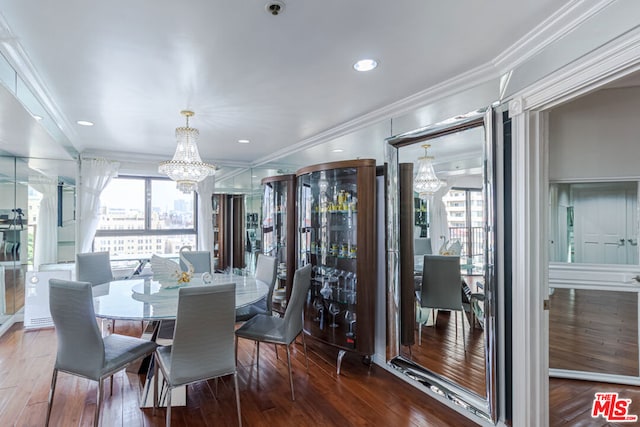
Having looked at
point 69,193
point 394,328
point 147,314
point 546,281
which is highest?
point 69,193

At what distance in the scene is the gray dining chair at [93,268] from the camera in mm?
3621

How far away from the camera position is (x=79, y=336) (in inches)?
79.6

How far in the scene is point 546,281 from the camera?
1.92 meters

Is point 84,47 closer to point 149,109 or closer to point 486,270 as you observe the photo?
point 149,109

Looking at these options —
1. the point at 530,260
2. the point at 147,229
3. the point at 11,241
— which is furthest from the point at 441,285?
the point at 147,229

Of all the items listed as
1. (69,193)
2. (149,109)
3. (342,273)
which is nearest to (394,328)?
(342,273)

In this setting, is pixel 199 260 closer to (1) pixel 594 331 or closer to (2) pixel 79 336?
(2) pixel 79 336

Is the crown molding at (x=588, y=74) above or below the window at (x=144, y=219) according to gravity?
above

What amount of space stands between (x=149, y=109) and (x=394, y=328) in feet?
9.67

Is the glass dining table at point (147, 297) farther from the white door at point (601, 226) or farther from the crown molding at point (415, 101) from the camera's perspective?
the white door at point (601, 226)

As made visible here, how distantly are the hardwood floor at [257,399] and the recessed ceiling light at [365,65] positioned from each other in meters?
2.38

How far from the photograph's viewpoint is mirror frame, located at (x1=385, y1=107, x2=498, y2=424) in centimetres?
210

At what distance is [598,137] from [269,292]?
3189 millimetres

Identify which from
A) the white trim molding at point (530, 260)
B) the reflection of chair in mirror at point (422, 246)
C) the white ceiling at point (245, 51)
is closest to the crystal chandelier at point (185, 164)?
the white ceiling at point (245, 51)
